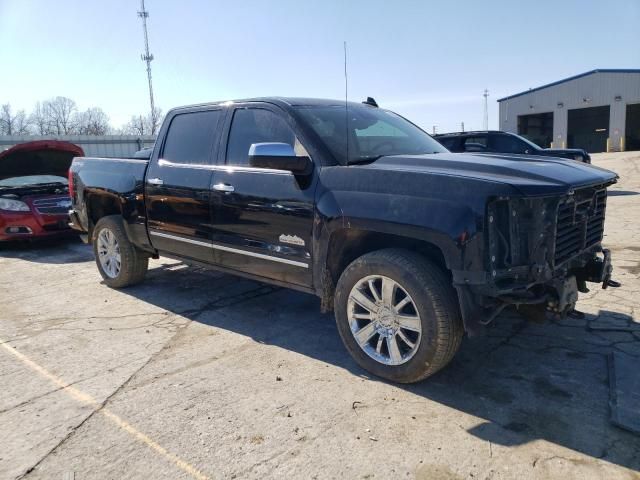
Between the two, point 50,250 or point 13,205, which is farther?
→ point 50,250

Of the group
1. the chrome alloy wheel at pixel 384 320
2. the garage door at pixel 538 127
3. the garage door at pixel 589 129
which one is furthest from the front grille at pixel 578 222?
the garage door at pixel 589 129

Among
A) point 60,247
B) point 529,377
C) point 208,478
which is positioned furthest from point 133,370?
point 60,247

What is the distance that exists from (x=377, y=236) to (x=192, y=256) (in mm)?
2131

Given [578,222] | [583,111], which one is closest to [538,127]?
[583,111]

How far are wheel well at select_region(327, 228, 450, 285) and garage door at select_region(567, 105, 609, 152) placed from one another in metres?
50.0

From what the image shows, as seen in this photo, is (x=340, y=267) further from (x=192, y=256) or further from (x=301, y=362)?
(x=192, y=256)

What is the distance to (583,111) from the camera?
4759 cm

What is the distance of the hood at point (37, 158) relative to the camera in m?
8.55

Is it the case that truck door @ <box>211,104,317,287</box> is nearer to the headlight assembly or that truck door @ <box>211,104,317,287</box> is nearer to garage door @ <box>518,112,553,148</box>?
the headlight assembly

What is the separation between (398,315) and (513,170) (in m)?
1.14

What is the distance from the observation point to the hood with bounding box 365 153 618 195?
9.52ft

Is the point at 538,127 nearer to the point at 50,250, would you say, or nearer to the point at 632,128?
the point at 632,128

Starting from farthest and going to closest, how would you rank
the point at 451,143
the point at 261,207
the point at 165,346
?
the point at 451,143
the point at 165,346
the point at 261,207

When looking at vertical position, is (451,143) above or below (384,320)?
above
